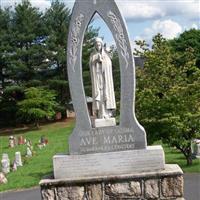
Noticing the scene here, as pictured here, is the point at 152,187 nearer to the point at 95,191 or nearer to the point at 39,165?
the point at 95,191

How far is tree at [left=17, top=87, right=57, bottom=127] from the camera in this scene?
39.3 metres

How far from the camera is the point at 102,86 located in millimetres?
7422

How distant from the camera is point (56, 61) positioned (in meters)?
42.4

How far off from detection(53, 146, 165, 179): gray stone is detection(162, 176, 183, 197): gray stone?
24 centimetres

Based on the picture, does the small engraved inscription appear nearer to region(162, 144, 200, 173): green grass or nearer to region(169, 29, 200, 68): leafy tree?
region(162, 144, 200, 173): green grass

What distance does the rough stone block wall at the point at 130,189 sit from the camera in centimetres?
684

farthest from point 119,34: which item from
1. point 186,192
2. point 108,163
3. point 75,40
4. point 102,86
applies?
point 186,192

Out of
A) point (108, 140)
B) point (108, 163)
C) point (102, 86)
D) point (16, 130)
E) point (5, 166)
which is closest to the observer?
point (108, 163)

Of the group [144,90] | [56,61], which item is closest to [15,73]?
[56,61]

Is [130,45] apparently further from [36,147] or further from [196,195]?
[36,147]

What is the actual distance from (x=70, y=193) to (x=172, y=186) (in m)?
1.43

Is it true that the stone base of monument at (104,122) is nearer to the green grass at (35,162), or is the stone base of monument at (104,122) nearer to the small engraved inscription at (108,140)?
the small engraved inscription at (108,140)

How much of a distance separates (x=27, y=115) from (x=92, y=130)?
3363 centimetres

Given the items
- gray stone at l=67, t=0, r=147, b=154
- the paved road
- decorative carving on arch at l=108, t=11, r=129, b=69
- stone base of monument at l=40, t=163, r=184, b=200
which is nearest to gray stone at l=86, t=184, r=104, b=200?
stone base of monument at l=40, t=163, r=184, b=200
